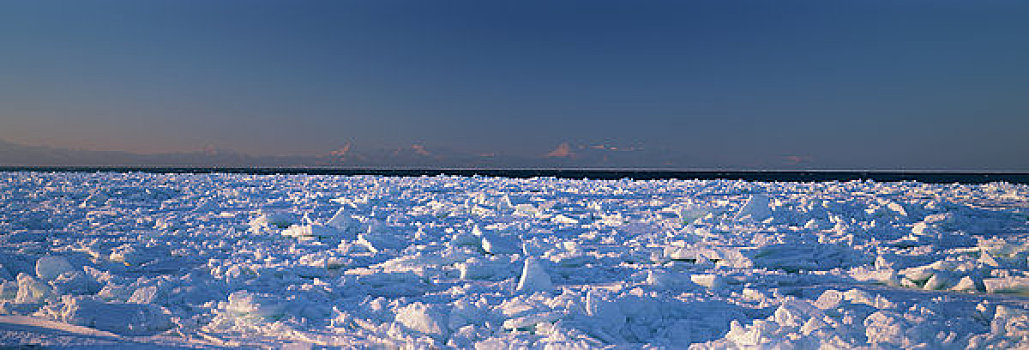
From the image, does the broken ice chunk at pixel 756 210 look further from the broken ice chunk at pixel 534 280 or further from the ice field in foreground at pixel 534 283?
the broken ice chunk at pixel 534 280

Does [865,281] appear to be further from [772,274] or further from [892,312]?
[892,312]

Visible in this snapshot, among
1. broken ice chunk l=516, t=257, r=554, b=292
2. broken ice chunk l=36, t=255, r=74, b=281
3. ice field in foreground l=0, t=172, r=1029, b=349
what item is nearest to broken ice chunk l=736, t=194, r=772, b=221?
ice field in foreground l=0, t=172, r=1029, b=349

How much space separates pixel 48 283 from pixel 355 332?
9.51 ft

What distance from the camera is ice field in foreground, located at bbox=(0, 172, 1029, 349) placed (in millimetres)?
3492

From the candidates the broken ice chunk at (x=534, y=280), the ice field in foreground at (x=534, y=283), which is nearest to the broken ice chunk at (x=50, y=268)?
the ice field in foreground at (x=534, y=283)

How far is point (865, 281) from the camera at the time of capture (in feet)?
16.6

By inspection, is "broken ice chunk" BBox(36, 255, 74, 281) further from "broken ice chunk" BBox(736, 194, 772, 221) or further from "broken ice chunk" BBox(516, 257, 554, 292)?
"broken ice chunk" BBox(736, 194, 772, 221)

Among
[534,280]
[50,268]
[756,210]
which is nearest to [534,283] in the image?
[534,280]

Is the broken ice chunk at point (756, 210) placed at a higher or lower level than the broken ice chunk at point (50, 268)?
higher

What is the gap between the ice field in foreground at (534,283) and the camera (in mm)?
3492

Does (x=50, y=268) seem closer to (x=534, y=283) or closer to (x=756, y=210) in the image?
(x=534, y=283)

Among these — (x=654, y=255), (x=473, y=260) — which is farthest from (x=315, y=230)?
(x=654, y=255)

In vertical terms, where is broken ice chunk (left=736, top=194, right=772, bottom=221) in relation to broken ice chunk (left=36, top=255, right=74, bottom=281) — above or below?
above

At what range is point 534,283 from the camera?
4766 mm
